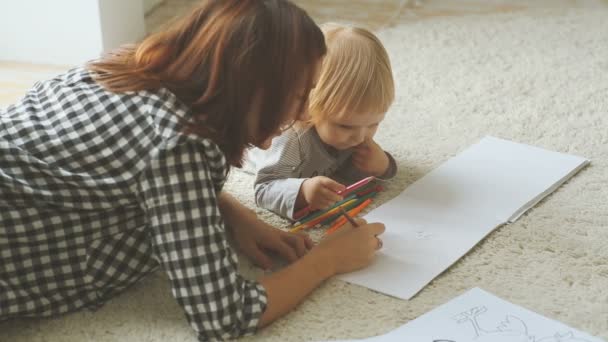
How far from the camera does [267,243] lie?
3.81 feet

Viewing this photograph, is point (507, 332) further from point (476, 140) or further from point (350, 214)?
point (476, 140)

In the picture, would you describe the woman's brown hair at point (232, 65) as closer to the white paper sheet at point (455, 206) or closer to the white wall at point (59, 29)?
the white paper sheet at point (455, 206)

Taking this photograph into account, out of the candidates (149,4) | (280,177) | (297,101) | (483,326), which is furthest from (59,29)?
(483,326)

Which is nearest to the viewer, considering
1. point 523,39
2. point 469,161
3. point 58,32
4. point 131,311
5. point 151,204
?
point 151,204

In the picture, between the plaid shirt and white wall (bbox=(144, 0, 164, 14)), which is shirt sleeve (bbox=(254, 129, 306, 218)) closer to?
the plaid shirt

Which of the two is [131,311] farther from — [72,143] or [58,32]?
[58,32]

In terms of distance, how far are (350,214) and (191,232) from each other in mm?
408

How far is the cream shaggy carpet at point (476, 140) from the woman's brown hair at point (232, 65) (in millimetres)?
248

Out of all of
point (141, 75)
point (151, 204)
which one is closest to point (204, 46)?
point (141, 75)

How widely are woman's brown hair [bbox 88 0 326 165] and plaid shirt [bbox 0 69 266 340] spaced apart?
2cm

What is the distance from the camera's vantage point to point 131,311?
106cm

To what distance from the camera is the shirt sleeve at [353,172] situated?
1.36m

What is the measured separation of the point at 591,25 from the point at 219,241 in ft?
5.06

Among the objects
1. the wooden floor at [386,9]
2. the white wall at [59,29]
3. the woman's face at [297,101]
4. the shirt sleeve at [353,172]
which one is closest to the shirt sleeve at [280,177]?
the shirt sleeve at [353,172]
